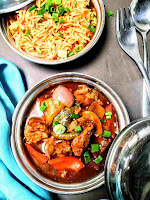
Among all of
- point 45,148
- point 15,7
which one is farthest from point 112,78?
point 15,7

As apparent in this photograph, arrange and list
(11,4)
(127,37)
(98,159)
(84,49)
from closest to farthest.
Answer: (98,159) → (84,49) → (11,4) → (127,37)

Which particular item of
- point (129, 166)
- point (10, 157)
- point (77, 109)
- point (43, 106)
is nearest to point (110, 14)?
point (77, 109)

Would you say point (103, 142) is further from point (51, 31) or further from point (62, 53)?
point (51, 31)

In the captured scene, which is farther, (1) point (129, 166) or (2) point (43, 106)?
(2) point (43, 106)

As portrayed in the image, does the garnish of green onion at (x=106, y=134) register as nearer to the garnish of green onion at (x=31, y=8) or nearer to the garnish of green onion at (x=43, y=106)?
the garnish of green onion at (x=43, y=106)

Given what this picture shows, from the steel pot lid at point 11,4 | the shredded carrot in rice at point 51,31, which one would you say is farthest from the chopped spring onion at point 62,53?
the steel pot lid at point 11,4

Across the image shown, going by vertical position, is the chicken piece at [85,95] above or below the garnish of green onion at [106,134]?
above
